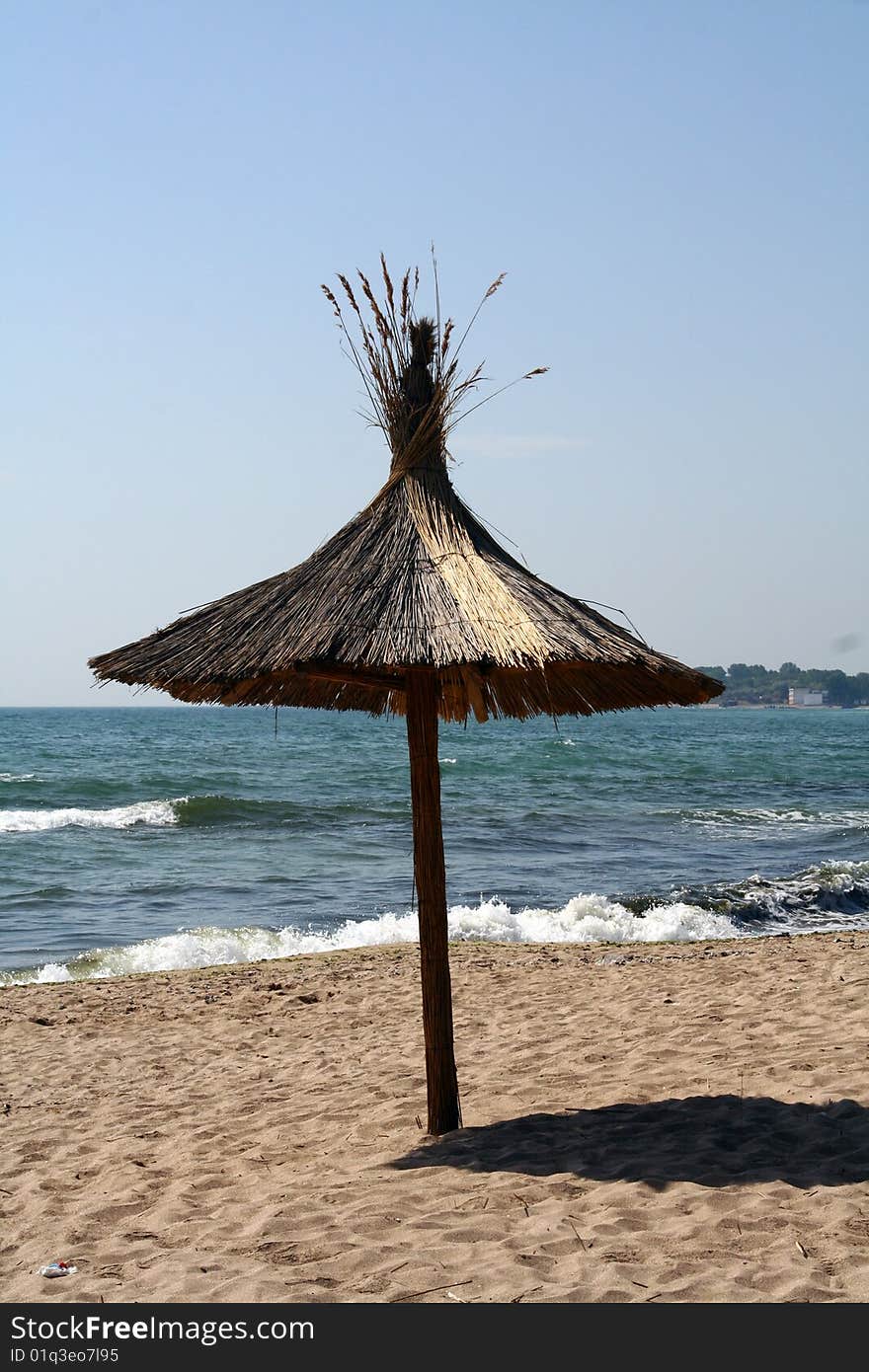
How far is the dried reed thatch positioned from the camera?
4191 mm

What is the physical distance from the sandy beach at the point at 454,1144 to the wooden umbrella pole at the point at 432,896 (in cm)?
→ 25

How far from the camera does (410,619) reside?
14.0 ft

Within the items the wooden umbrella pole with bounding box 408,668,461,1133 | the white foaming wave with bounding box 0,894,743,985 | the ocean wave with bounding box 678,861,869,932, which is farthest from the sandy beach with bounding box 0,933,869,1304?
the ocean wave with bounding box 678,861,869,932

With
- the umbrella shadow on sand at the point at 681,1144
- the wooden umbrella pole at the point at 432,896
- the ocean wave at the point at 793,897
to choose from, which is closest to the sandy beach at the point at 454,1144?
the umbrella shadow on sand at the point at 681,1144

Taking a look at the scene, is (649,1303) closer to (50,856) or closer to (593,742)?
(50,856)

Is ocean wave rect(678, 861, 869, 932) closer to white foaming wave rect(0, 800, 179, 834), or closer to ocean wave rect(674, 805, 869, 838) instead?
ocean wave rect(674, 805, 869, 838)

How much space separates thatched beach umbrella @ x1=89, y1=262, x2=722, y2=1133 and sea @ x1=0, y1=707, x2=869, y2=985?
57cm

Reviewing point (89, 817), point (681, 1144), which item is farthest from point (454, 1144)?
point (89, 817)

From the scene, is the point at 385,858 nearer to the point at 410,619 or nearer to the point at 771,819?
the point at 771,819

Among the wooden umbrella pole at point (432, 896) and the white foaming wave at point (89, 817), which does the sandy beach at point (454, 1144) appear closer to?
the wooden umbrella pole at point (432, 896)

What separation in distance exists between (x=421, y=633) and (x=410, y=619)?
111 mm

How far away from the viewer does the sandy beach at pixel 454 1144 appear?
3.45m

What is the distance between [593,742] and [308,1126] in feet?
152
